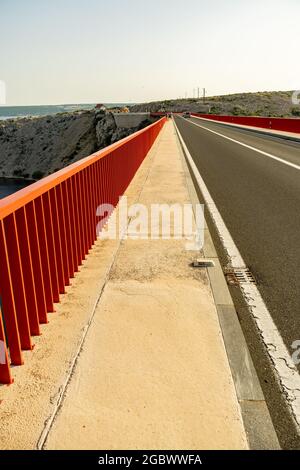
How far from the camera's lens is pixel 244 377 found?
2752mm

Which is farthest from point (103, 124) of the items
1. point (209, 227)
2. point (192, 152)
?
point (209, 227)

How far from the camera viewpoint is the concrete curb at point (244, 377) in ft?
7.43

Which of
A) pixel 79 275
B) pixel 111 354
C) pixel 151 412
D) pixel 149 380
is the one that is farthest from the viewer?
pixel 79 275

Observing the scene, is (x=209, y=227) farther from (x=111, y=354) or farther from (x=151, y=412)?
(x=151, y=412)

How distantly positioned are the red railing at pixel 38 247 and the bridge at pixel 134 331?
0.01 metres

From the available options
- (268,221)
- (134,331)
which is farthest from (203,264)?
(268,221)

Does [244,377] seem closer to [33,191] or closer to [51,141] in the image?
[33,191]

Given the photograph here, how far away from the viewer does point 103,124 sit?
8994 cm

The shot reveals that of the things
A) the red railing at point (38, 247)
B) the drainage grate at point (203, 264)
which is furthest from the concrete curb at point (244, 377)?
the red railing at point (38, 247)

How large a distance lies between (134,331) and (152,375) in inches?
23.7

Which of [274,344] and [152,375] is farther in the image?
[274,344]

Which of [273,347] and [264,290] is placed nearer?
[273,347]

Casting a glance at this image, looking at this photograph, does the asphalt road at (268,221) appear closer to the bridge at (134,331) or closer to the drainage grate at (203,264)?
the bridge at (134,331)
